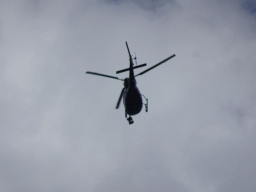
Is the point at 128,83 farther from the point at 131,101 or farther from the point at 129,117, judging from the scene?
the point at 129,117

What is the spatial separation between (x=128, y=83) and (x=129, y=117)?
3374mm

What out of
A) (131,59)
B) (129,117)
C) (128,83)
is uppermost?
(131,59)

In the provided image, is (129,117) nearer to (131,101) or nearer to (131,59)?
(131,101)

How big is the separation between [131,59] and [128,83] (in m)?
2.41

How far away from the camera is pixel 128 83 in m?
20.4

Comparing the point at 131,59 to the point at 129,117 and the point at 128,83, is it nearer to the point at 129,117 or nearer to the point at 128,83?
the point at 128,83

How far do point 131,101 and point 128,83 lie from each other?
1.93 metres

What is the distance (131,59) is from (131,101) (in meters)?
3.94

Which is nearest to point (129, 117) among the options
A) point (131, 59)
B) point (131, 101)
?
point (131, 101)

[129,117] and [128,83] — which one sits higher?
[128,83]

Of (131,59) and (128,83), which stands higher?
(131,59)

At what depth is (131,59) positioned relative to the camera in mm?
19391

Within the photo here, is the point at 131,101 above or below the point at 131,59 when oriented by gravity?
below

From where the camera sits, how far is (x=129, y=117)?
20.6m
